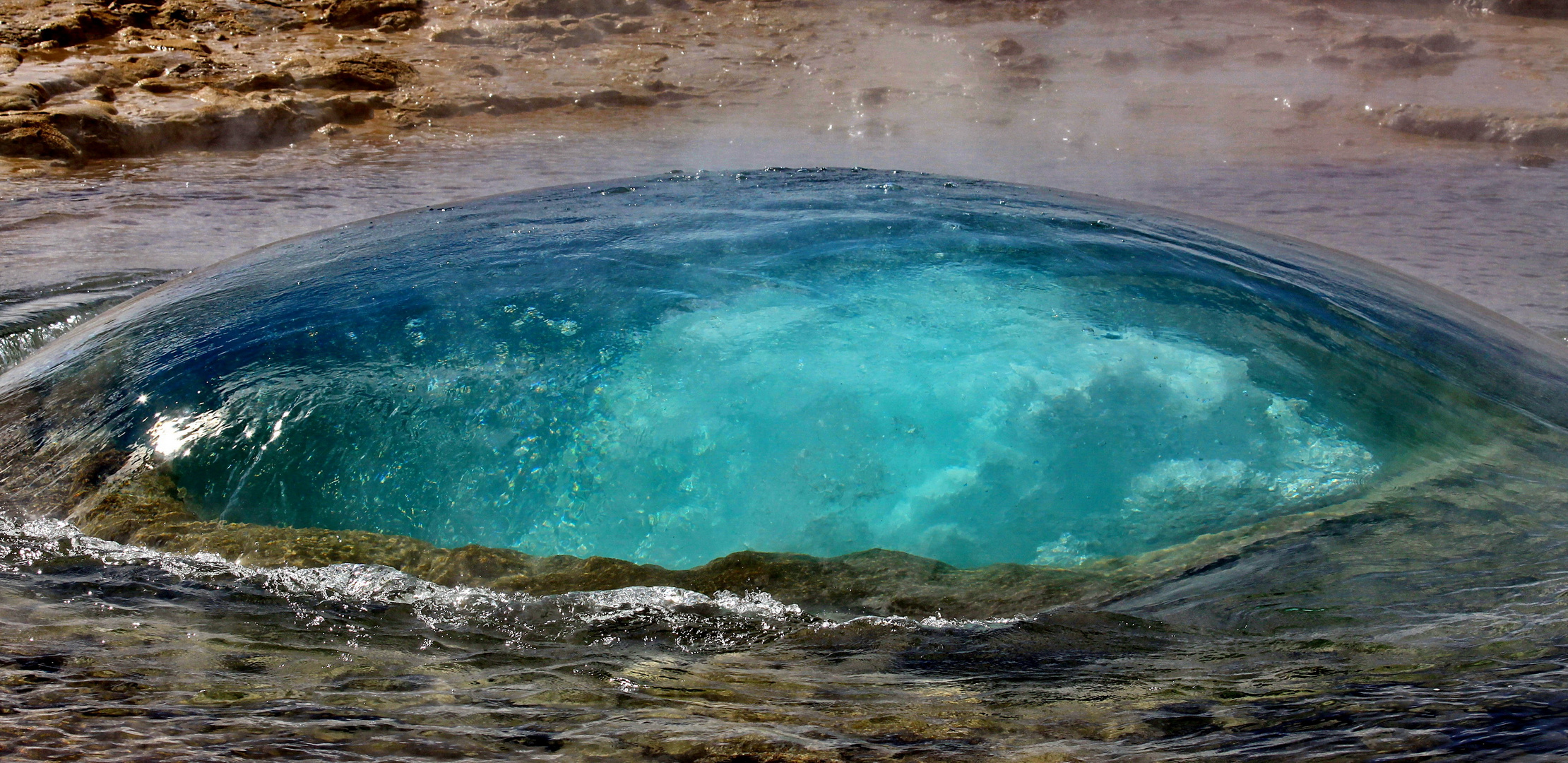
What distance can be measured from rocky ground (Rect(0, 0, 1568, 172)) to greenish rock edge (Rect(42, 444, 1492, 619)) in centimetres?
554

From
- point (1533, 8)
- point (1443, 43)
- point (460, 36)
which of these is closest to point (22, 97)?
point (460, 36)

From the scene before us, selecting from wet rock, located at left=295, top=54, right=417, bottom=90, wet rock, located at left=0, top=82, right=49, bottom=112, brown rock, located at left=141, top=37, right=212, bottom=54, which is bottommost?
wet rock, located at left=0, top=82, right=49, bottom=112

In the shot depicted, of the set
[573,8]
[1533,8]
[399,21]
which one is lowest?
[399,21]

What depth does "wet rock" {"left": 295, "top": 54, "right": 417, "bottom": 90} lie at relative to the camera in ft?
26.8

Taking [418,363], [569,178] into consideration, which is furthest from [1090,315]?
[569,178]

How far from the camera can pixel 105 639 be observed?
1310 mm

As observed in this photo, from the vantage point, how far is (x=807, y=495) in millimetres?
2145

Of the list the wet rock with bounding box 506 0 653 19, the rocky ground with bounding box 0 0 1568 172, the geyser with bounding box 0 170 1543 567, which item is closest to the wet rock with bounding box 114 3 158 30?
the rocky ground with bounding box 0 0 1568 172

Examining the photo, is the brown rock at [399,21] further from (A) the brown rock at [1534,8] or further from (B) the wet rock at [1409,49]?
(A) the brown rock at [1534,8]

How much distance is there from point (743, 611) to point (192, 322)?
7.10 ft

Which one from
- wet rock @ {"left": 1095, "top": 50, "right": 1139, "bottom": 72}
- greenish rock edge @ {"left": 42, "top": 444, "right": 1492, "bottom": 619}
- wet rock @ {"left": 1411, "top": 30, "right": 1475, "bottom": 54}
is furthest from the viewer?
wet rock @ {"left": 1095, "top": 50, "right": 1139, "bottom": 72}

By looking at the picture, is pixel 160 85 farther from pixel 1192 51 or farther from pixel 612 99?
pixel 1192 51

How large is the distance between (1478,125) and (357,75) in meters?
8.86

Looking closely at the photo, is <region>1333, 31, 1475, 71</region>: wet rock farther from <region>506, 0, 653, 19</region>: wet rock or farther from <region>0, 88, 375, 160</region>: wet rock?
<region>0, 88, 375, 160</region>: wet rock
